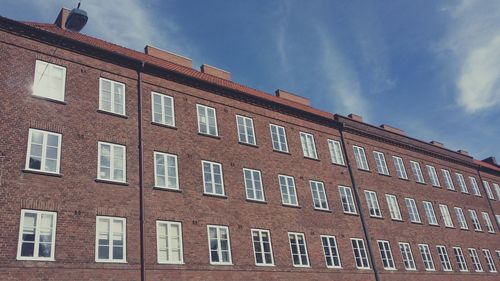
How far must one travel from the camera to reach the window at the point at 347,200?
1033 inches

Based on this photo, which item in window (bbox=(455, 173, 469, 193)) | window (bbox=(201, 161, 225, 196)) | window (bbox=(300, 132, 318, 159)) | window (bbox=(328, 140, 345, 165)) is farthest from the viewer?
window (bbox=(455, 173, 469, 193))

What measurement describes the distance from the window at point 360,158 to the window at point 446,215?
8.13m

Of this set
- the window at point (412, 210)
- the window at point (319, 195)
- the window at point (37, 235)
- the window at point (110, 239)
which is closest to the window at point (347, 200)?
the window at point (319, 195)

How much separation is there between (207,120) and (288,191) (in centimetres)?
576

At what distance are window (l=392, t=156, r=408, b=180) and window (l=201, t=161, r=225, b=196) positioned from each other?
51.9 feet

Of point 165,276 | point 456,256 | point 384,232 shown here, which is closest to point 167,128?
point 165,276

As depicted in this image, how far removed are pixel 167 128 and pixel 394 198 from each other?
1714 cm

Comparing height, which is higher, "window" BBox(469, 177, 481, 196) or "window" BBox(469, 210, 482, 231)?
"window" BBox(469, 177, 481, 196)

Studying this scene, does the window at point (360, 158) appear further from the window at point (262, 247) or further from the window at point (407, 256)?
the window at point (262, 247)

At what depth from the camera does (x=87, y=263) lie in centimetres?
1563

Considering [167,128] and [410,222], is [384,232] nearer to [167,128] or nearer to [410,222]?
[410,222]

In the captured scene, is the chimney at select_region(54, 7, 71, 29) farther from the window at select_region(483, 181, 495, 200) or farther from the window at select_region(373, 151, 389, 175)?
the window at select_region(483, 181, 495, 200)

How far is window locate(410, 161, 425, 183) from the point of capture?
33.3 m

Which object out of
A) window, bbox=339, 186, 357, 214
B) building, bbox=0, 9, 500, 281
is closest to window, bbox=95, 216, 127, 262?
building, bbox=0, 9, 500, 281
